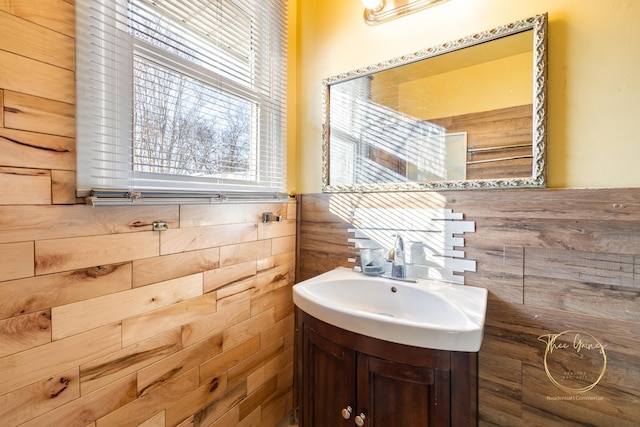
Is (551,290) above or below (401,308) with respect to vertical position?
above

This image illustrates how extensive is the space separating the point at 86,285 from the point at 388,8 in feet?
5.33

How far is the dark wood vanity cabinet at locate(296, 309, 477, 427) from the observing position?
82cm

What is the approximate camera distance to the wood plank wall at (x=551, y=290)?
36.3 inches

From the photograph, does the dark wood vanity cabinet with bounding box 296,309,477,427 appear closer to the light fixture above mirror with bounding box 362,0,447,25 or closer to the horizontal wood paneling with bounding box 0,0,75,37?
the horizontal wood paneling with bounding box 0,0,75,37

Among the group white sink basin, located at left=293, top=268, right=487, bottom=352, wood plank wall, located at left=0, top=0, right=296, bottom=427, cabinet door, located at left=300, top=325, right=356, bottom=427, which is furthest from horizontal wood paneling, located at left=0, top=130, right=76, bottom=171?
cabinet door, located at left=300, top=325, right=356, bottom=427

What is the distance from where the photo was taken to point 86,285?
840mm

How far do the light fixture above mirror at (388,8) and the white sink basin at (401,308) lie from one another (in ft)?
3.96

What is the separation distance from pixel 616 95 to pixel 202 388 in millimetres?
1816

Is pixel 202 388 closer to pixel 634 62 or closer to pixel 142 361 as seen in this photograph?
pixel 142 361

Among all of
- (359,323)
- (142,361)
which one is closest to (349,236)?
(359,323)

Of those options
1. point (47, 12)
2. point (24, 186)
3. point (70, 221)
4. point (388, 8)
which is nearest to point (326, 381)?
point (70, 221)

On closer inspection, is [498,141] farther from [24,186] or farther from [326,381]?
[24,186]

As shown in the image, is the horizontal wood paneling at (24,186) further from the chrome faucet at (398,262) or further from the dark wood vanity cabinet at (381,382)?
the chrome faucet at (398,262)

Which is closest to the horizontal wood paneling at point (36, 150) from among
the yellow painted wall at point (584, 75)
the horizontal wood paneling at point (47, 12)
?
the horizontal wood paneling at point (47, 12)
